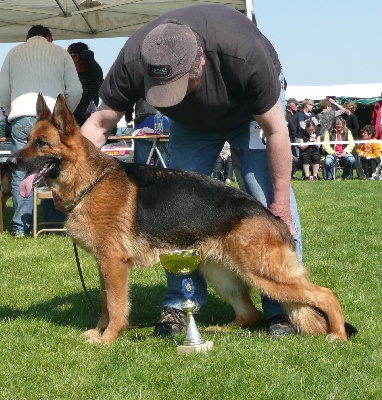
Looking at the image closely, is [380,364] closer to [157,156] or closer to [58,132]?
[58,132]

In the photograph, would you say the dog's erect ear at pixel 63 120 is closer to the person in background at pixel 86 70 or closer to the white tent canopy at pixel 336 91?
the person in background at pixel 86 70

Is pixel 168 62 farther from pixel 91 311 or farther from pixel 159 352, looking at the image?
pixel 91 311

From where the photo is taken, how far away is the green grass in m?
3.39

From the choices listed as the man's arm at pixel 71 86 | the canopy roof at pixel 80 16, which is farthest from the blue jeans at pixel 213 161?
the canopy roof at pixel 80 16

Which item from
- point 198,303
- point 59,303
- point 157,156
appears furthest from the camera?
point 157,156

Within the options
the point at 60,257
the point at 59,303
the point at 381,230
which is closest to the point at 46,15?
the point at 60,257

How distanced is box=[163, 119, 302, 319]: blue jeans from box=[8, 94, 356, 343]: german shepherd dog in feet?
1.08

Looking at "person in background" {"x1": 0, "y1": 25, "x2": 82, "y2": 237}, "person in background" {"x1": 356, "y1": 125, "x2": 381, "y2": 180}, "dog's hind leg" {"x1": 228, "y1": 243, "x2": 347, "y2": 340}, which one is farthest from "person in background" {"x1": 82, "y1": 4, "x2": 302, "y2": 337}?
"person in background" {"x1": 356, "y1": 125, "x2": 381, "y2": 180}

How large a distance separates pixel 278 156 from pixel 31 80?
4.95 meters

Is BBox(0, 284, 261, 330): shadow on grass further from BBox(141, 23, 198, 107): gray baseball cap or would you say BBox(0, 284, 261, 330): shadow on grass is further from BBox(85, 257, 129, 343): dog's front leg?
BBox(141, 23, 198, 107): gray baseball cap

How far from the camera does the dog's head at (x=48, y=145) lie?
4.21 metres

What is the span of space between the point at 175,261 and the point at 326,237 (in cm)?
450

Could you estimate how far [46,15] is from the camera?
39.4ft

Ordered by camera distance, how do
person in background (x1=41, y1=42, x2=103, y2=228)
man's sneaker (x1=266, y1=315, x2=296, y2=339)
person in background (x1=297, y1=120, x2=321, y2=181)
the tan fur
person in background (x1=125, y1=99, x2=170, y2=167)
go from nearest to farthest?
man's sneaker (x1=266, y1=315, x2=296, y2=339) → person in background (x1=41, y1=42, x2=103, y2=228) → the tan fur → person in background (x1=125, y1=99, x2=170, y2=167) → person in background (x1=297, y1=120, x2=321, y2=181)
